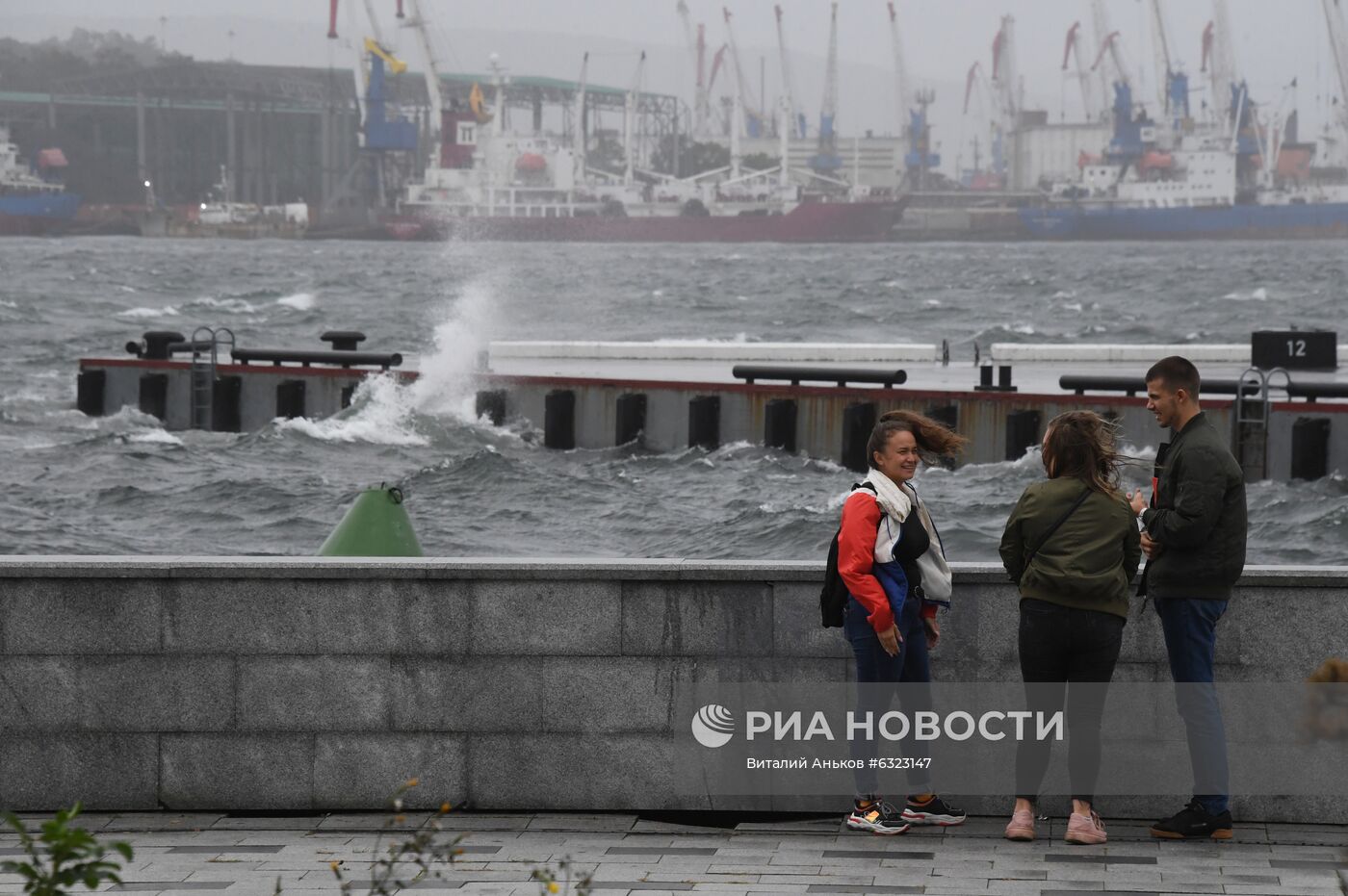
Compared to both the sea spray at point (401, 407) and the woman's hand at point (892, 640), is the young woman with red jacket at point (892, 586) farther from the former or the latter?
the sea spray at point (401, 407)

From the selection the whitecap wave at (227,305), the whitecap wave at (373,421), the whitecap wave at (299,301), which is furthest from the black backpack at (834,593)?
the whitecap wave at (299,301)

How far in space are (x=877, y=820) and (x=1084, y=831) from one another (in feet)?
2.33

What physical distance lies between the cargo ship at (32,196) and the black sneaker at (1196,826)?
182885 millimetres

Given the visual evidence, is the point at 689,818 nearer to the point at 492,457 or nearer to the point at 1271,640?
the point at 1271,640

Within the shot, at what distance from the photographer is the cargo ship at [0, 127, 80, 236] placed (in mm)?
177875

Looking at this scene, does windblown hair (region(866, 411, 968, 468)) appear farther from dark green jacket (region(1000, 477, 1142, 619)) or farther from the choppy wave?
the choppy wave

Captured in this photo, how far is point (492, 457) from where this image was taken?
29078 millimetres

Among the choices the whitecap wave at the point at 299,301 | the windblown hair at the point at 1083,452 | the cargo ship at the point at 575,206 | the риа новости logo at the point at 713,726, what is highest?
the cargo ship at the point at 575,206

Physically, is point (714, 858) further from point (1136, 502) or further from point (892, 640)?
point (1136, 502)

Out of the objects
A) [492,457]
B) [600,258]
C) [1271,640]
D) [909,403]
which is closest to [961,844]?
[1271,640]

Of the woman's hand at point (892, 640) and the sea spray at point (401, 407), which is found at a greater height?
the woman's hand at point (892, 640)

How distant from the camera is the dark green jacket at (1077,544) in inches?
249

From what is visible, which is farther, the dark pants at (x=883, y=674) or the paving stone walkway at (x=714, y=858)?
the dark pants at (x=883, y=674)

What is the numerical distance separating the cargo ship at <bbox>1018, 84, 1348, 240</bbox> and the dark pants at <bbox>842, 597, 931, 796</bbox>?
7282 inches
